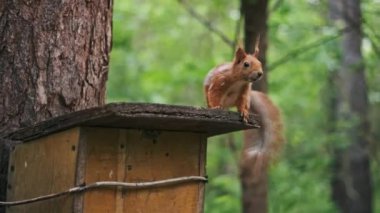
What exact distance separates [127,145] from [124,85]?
11.1 metres

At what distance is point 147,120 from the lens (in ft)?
9.92

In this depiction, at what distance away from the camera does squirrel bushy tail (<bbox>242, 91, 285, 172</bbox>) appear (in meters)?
4.06

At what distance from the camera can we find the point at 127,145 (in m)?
3.21

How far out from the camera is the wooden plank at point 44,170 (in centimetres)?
311

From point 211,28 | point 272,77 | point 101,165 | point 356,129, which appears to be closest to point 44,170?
point 101,165

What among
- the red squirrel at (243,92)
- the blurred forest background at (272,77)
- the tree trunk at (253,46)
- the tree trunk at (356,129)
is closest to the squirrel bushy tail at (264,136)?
the red squirrel at (243,92)

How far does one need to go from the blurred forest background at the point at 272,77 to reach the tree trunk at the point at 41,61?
5.64 meters

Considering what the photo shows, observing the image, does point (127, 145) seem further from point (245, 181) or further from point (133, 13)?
point (133, 13)

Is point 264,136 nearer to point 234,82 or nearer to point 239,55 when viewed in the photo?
point 234,82

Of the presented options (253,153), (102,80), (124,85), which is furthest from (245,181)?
(124,85)

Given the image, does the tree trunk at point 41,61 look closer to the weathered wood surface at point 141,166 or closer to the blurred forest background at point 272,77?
the weathered wood surface at point 141,166

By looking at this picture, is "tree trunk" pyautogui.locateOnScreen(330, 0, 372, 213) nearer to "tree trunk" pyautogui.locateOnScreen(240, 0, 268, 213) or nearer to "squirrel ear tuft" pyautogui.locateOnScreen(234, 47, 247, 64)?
"tree trunk" pyautogui.locateOnScreen(240, 0, 268, 213)

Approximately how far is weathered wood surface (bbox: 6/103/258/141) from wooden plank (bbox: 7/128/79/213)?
0.16 feet

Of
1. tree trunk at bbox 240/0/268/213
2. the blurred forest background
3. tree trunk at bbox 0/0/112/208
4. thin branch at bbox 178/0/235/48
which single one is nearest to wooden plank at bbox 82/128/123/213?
tree trunk at bbox 0/0/112/208
